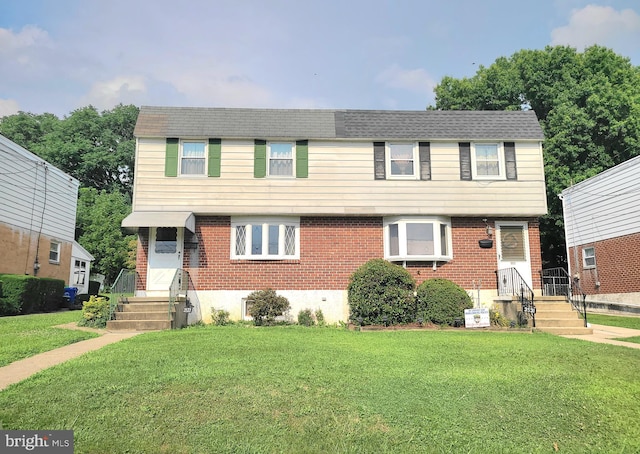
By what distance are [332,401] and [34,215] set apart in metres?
18.6

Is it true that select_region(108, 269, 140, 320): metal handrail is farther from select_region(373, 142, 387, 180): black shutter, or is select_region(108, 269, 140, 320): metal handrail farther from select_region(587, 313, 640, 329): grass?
select_region(587, 313, 640, 329): grass

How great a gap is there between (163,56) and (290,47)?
3.76m

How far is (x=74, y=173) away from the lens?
40.4m

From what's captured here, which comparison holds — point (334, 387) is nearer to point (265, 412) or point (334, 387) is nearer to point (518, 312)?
point (265, 412)

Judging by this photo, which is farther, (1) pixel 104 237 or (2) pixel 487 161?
(1) pixel 104 237

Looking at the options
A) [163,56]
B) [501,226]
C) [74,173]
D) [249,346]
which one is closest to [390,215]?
[501,226]

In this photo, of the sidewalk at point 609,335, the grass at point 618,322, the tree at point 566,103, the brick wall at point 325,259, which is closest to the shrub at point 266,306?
the brick wall at point 325,259

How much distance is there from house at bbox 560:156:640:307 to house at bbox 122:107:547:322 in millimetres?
6055

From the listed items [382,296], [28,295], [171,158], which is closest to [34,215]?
[28,295]

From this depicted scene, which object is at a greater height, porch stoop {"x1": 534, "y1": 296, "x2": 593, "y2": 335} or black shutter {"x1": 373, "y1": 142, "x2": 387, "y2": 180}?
black shutter {"x1": 373, "y1": 142, "x2": 387, "y2": 180}

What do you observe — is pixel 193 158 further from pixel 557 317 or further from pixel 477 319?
pixel 557 317

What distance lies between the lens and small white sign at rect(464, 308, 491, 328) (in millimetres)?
10797

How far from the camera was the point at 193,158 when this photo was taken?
12.9 m

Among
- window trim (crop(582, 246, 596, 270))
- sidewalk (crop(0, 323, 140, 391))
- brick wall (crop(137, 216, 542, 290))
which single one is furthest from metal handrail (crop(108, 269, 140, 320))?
window trim (crop(582, 246, 596, 270))
